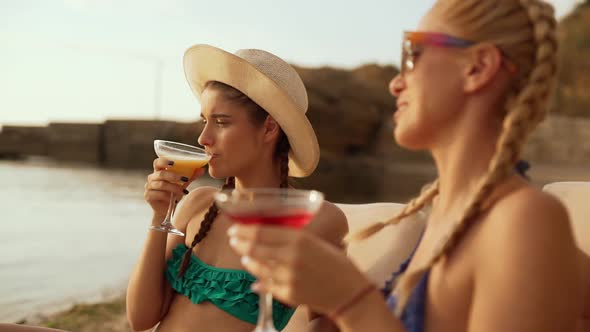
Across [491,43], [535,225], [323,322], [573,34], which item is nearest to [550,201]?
[535,225]

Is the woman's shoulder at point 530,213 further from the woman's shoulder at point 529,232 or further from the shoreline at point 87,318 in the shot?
the shoreline at point 87,318

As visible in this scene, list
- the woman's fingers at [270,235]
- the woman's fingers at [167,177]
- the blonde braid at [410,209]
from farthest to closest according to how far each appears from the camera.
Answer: the woman's fingers at [167,177] < the blonde braid at [410,209] < the woman's fingers at [270,235]

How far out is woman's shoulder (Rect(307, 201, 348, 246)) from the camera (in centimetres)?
247

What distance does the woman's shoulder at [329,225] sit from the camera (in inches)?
97.2

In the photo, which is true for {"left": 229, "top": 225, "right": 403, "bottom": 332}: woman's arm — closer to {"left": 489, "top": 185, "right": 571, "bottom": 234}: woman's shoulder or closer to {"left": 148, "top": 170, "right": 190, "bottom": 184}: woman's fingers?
{"left": 489, "top": 185, "right": 571, "bottom": 234}: woman's shoulder

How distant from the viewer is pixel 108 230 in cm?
1023

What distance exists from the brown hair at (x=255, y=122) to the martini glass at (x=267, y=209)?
127 centimetres

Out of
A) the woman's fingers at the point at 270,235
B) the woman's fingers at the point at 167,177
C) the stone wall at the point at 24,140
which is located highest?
the woman's fingers at the point at 270,235

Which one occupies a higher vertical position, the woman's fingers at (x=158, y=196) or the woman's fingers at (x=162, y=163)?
the woman's fingers at (x=162, y=163)

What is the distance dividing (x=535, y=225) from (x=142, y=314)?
1768 millimetres

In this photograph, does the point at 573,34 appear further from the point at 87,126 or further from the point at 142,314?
the point at 142,314

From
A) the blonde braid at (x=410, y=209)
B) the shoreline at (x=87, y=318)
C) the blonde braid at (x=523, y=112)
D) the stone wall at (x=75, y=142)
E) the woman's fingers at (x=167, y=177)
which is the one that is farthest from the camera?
the stone wall at (x=75, y=142)

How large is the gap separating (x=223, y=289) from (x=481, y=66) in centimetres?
146

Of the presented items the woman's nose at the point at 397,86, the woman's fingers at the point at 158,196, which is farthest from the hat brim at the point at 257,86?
the woman's nose at the point at 397,86
